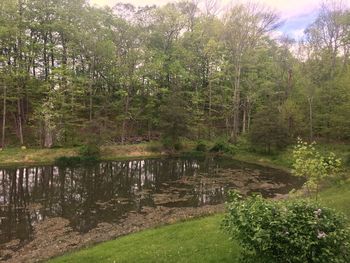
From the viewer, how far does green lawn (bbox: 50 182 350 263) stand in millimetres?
10828

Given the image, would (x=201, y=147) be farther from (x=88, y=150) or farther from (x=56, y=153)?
(x=56, y=153)

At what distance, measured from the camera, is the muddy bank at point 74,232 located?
14109 millimetres

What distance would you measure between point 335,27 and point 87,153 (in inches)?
1484

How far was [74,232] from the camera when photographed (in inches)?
656

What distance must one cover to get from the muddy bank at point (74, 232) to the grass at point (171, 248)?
5.20ft

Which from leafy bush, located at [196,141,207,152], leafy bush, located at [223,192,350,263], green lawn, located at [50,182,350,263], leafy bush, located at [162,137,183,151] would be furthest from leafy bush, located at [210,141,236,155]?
leafy bush, located at [223,192,350,263]

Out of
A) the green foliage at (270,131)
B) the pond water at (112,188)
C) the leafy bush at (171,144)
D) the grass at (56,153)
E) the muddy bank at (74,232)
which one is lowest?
the muddy bank at (74,232)

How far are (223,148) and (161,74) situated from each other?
17.0 metres

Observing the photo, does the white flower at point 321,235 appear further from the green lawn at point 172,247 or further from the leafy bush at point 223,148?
the leafy bush at point 223,148

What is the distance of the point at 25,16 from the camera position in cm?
4238

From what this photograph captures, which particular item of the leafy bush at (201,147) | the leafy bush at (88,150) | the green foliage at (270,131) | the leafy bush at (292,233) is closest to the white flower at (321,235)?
the leafy bush at (292,233)

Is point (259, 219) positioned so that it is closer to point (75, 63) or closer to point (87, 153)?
point (87, 153)

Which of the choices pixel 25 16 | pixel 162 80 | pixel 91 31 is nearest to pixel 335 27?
pixel 162 80

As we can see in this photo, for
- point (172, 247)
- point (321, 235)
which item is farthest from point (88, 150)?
point (321, 235)
